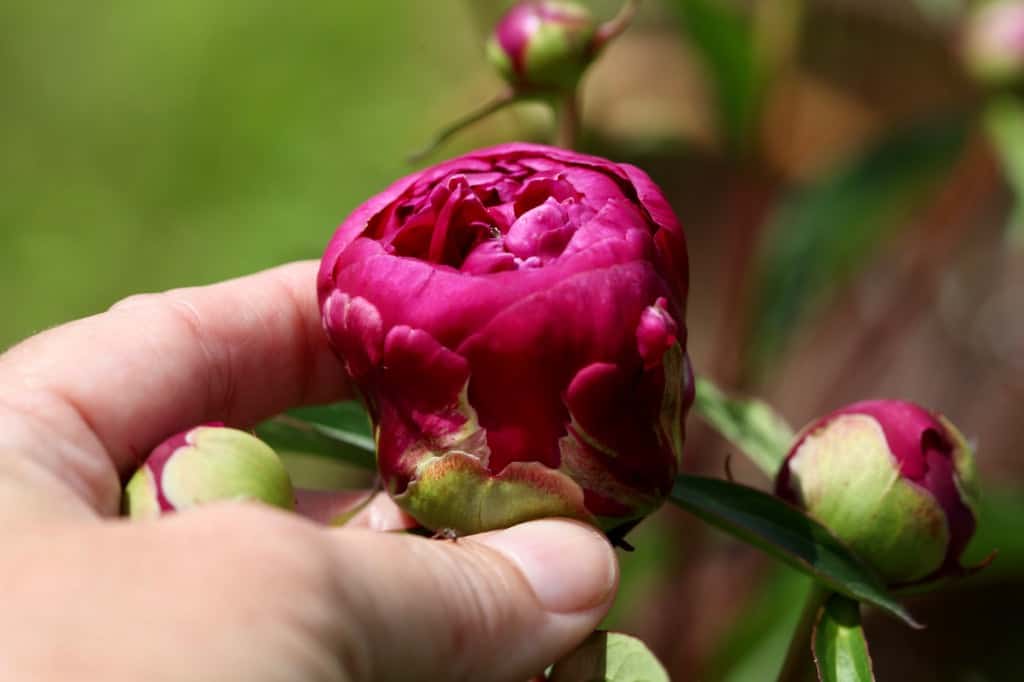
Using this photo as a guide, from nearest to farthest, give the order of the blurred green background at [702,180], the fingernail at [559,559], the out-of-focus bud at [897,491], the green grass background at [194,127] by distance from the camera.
Answer: the fingernail at [559,559], the out-of-focus bud at [897,491], the blurred green background at [702,180], the green grass background at [194,127]

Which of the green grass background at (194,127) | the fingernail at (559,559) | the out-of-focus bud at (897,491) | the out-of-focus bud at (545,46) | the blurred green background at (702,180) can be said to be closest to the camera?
the fingernail at (559,559)

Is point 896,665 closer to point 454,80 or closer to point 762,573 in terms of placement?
point 762,573

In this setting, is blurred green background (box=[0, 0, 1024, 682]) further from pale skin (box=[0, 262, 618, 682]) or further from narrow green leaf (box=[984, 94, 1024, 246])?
pale skin (box=[0, 262, 618, 682])

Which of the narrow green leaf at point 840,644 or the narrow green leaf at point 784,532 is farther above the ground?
the narrow green leaf at point 784,532

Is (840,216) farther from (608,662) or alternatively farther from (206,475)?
(206,475)

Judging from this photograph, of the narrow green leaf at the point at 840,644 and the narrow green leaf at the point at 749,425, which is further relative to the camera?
the narrow green leaf at the point at 749,425

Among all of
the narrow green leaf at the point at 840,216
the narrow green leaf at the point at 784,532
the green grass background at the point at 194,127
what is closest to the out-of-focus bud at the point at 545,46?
the narrow green leaf at the point at 784,532

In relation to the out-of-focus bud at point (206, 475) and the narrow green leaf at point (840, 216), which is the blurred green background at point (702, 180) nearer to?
the narrow green leaf at point (840, 216)
